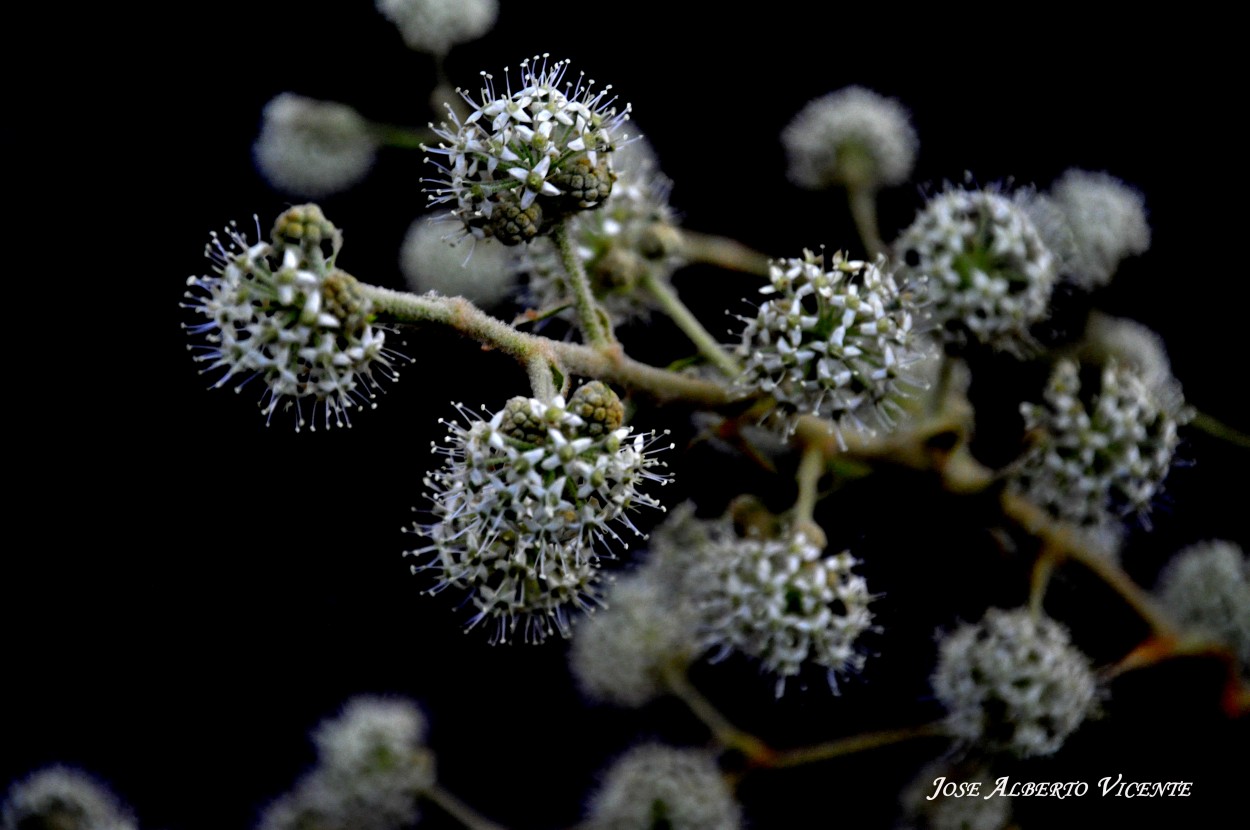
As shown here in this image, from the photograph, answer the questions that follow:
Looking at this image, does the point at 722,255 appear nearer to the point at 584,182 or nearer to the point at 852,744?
the point at 584,182

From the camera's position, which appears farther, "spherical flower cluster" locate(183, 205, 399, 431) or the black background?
the black background

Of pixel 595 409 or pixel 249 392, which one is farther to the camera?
pixel 249 392

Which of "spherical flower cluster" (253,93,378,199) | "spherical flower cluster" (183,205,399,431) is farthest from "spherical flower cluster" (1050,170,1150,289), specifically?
"spherical flower cluster" (253,93,378,199)

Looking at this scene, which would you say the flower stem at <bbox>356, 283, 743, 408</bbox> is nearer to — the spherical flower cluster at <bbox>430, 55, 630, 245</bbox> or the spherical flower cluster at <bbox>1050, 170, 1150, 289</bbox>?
the spherical flower cluster at <bbox>430, 55, 630, 245</bbox>

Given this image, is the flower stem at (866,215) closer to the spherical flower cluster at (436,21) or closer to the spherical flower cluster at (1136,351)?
the spherical flower cluster at (1136,351)

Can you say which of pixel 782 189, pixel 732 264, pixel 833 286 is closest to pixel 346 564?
pixel 732 264

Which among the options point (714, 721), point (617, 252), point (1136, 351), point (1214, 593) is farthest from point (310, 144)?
point (1214, 593)

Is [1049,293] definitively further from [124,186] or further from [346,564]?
[124,186]
